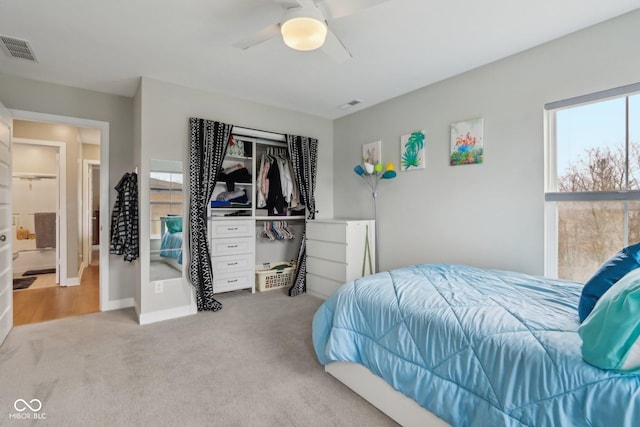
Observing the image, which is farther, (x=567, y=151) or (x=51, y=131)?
(x=51, y=131)

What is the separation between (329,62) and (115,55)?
6.24 ft

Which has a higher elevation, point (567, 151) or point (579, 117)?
point (579, 117)

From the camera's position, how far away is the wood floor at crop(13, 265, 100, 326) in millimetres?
3322

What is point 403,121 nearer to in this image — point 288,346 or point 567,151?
point 567,151

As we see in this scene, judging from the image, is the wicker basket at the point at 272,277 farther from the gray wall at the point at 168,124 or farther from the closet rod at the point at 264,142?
the closet rod at the point at 264,142

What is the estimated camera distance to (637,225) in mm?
2197

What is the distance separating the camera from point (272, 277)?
4266mm

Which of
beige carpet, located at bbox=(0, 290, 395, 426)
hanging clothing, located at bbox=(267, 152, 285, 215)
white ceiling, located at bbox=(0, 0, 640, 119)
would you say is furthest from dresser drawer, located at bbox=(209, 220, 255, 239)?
white ceiling, located at bbox=(0, 0, 640, 119)

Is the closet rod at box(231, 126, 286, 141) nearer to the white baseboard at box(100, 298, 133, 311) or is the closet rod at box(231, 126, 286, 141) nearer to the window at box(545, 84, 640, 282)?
the white baseboard at box(100, 298, 133, 311)

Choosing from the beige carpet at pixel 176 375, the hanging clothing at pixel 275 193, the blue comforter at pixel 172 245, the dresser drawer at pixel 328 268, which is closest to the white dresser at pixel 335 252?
the dresser drawer at pixel 328 268

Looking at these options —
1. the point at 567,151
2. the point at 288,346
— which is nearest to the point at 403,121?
the point at 567,151

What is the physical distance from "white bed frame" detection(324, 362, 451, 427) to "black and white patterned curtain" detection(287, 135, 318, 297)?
207 centimetres

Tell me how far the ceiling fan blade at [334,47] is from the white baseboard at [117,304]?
3.56 m

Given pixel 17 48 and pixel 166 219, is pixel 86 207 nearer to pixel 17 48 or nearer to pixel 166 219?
pixel 166 219
